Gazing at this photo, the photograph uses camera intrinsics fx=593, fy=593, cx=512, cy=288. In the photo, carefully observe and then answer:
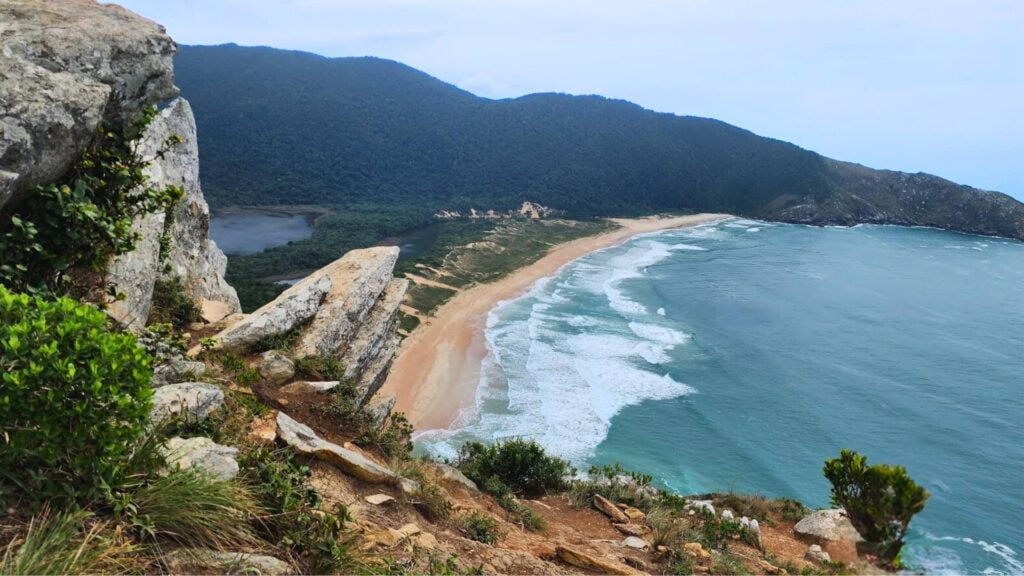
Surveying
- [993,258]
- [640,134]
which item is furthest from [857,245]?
[640,134]

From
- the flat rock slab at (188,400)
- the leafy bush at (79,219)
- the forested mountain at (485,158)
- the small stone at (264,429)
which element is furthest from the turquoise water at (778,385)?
the forested mountain at (485,158)

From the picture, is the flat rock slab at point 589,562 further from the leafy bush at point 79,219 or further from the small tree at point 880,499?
the small tree at point 880,499

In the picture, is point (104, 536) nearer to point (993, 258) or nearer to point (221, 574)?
point (221, 574)

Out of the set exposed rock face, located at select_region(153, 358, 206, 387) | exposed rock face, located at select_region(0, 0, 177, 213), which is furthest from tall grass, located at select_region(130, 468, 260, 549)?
exposed rock face, located at select_region(0, 0, 177, 213)

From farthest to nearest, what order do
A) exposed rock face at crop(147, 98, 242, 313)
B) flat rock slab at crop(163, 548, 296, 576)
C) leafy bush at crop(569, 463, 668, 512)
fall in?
exposed rock face at crop(147, 98, 242, 313) < leafy bush at crop(569, 463, 668, 512) < flat rock slab at crop(163, 548, 296, 576)

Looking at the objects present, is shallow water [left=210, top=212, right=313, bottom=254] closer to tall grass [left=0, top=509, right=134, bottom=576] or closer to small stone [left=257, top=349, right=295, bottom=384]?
small stone [left=257, top=349, right=295, bottom=384]

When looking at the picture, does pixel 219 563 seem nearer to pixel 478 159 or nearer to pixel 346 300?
pixel 346 300
